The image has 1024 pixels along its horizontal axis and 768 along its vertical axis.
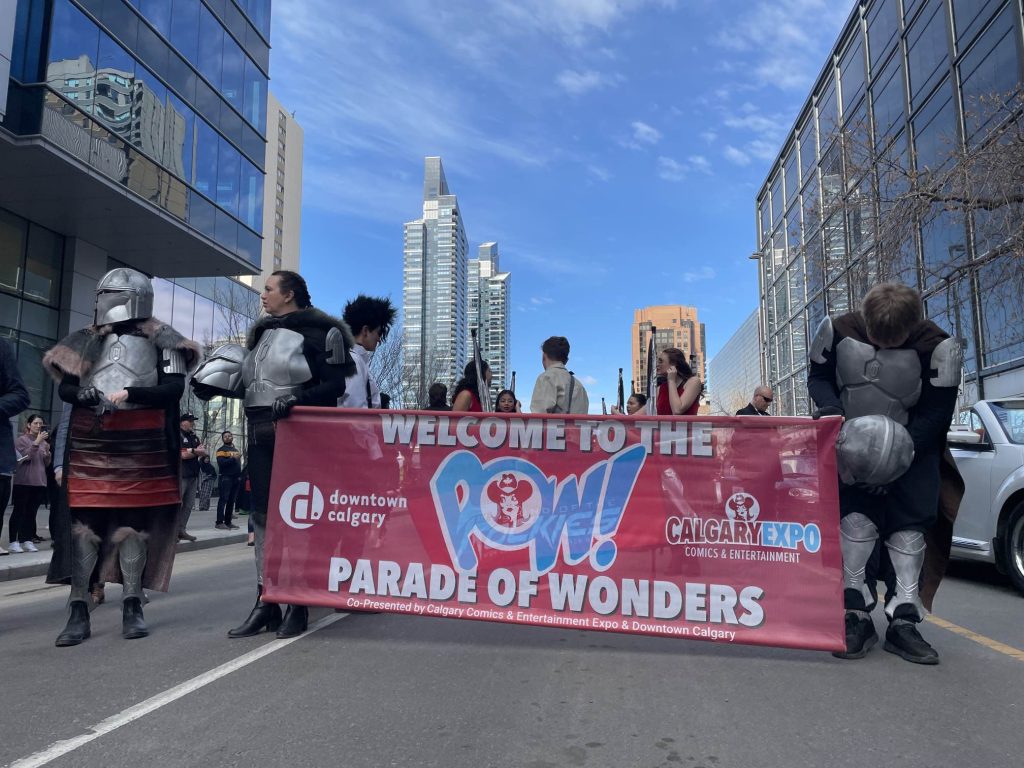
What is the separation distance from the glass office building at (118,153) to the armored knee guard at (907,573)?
51.2 feet

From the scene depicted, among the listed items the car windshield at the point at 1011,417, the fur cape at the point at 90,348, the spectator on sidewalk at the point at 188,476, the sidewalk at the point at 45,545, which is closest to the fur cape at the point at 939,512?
the car windshield at the point at 1011,417

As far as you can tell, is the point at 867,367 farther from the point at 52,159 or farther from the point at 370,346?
the point at 52,159

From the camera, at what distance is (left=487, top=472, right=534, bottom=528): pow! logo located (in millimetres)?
3984

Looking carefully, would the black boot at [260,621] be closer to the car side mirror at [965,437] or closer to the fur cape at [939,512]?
the fur cape at [939,512]

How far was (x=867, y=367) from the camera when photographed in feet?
13.4

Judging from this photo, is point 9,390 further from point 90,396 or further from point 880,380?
point 880,380

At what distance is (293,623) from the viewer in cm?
436

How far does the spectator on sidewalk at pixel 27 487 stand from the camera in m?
9.59

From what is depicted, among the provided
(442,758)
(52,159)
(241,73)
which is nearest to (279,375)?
(442,758)

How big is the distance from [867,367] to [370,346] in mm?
3558

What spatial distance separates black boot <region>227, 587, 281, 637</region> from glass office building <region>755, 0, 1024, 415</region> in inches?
177

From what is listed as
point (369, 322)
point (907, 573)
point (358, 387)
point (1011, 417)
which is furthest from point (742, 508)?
point (1011, 417)

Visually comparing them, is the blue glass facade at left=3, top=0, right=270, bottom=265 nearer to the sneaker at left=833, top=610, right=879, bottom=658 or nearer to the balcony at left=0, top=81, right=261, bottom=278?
the balcony at left=0, top=81, right=261, bottom=278

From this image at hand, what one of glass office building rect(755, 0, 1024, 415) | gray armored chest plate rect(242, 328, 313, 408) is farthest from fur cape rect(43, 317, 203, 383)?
glass office building rect(755, 0, 1024, 415)
